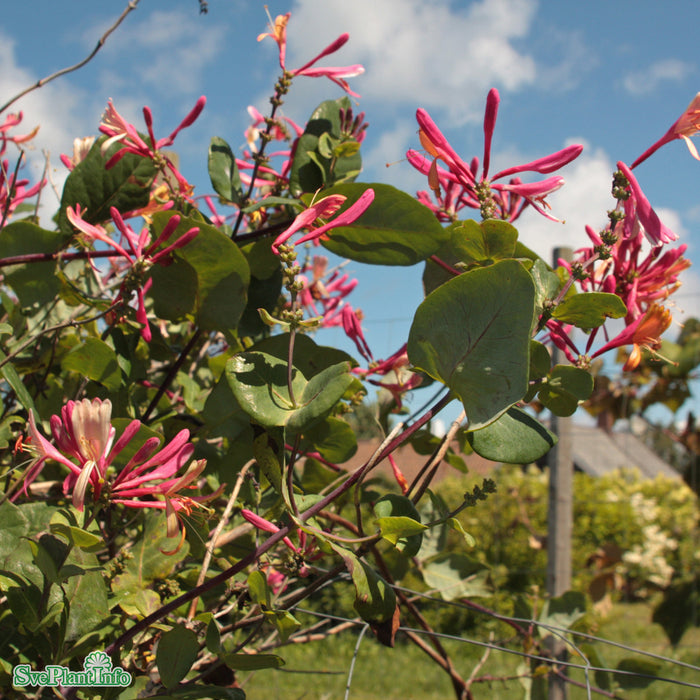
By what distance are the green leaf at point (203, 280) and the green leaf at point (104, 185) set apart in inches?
4.8

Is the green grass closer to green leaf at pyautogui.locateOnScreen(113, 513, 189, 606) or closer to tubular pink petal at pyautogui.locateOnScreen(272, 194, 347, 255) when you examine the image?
green leaf at pyautogui.locateOnScreen(113, 513, 189, 606)

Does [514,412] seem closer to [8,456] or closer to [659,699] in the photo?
[8,456]

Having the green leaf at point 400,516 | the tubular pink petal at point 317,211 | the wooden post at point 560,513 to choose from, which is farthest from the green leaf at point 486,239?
the wooden post at point 560,513

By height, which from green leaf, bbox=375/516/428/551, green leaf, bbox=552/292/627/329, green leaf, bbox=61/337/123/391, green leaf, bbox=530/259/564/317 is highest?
green leaf, bbox=530/259/564/317

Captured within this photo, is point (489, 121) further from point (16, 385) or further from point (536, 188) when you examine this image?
point (16, 385)

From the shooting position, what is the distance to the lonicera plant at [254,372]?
18.6 inches

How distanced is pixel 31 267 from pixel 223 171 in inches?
9.1

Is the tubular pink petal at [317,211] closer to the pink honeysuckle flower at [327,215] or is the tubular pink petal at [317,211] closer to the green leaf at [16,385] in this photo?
the pink honeysuckle flower at [327,215]

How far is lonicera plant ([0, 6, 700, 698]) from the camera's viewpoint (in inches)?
18.6

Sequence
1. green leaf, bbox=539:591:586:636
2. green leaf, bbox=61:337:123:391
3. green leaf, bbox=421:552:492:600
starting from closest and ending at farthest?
green leaf, bbox=61:337:123:391
green leaf, bbox=421:552:492:600
green leaf, bbox=539:591:586:636

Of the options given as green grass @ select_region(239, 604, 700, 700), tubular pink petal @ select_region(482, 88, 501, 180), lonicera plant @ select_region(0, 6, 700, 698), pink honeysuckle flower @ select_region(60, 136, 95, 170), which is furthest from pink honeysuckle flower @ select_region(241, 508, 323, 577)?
green grass @ select_region(239, 604, 700, 700)

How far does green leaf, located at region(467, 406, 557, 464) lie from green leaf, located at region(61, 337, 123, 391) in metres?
0.36

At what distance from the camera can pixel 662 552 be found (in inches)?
231

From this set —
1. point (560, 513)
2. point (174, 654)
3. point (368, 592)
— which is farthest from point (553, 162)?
point (560, 513)
